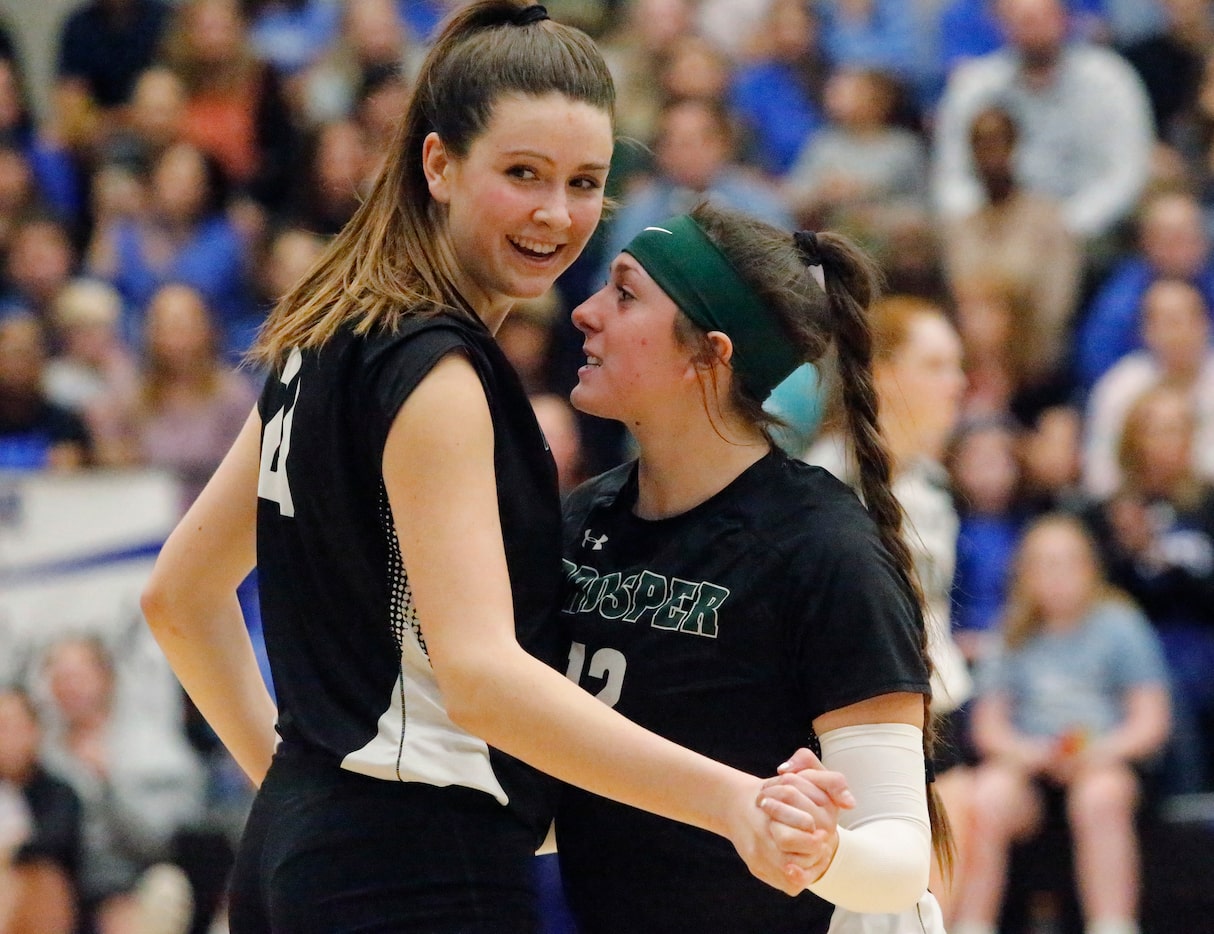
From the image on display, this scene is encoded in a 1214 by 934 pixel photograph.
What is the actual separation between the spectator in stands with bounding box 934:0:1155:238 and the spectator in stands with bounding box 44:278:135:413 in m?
3.63

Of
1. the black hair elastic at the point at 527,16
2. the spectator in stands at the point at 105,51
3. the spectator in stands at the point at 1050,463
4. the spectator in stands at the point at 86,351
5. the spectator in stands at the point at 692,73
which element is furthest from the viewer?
the spectator in stands at the point at 105,51

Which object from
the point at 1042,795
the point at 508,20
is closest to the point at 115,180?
the point at 1042,795

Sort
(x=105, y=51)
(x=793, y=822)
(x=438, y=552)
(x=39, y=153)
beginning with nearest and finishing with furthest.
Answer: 1. (x=793, y=822)
2. (x=438, y=552)
3. (x=39, y=153)
4. (x=105, y=51)

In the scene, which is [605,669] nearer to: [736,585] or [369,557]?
[736,585]

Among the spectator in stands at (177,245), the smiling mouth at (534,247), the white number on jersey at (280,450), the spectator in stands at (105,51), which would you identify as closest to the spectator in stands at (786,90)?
the spectator in stands at (177,245)

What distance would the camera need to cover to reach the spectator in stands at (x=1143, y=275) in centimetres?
739

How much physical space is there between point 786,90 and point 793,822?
7029 millimetres

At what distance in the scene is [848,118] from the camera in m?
8.30

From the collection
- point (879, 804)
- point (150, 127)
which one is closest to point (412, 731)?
point (879, 804)

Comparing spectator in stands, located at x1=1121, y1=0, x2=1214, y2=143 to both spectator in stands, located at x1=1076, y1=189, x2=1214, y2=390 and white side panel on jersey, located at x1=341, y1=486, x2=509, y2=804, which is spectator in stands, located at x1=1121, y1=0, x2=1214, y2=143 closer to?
spectator in stands, located at x1=1076, y1=189, x2=1214, y2=390

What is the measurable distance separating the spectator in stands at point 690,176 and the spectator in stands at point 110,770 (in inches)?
106

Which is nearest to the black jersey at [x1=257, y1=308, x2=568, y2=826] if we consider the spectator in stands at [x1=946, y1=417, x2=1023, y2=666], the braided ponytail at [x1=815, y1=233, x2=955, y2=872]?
the braided ponytail at [x1=815, y1=233, x2=955, y2=872]

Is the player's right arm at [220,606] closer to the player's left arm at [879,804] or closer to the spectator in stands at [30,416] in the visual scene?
the player's left arm at [879,804]

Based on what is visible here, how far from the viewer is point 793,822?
2168 millimetres
